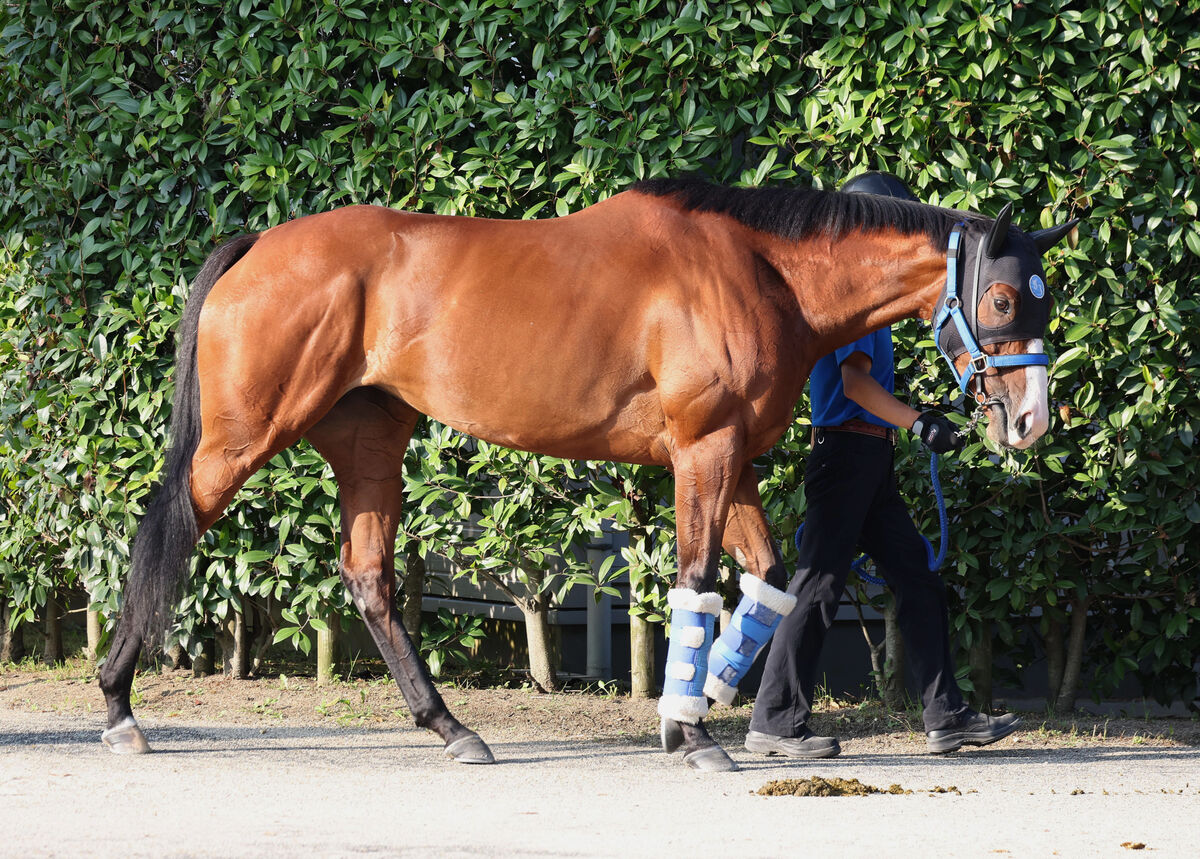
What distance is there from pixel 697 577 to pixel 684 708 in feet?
1.52

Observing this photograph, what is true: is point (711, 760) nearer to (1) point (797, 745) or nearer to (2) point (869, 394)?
(1) point (797, 745)

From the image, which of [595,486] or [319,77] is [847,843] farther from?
[319,77]

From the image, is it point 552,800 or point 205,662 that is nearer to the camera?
point 552,800

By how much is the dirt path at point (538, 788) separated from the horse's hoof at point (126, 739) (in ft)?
0.22

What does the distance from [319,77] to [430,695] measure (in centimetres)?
289

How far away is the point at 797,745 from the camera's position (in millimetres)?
4738

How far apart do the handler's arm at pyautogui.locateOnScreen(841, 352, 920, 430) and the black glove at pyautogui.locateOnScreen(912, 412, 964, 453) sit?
0.04 m

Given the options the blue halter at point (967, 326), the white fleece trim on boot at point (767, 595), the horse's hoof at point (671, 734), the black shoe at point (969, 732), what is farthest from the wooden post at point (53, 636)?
the blue halter at point (967, 326)

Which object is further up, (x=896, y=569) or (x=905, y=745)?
(x=896, y=569)

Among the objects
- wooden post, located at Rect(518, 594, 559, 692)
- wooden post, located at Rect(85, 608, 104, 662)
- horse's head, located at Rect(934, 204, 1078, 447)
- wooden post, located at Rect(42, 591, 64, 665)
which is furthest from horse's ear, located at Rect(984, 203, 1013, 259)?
wooden post, located at Rect(42, 591, 64, 665)

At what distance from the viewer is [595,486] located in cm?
564

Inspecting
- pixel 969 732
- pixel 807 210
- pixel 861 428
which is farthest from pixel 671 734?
pixel 807 210

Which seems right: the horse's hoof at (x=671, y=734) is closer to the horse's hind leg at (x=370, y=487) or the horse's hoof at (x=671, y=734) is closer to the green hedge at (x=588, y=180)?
the horse's hind leg at (x=370, y=487)

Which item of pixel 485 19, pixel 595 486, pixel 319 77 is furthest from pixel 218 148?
pixel 595 486
